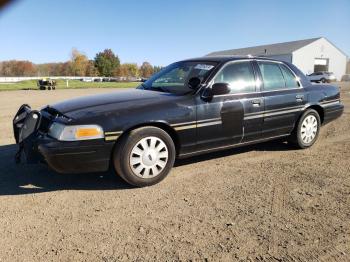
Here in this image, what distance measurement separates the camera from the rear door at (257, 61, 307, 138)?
545cm

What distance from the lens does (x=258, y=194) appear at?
13.2 ft

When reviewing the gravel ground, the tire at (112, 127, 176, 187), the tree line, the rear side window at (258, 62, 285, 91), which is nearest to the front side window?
the rear side window at (258, 62, 285, 91)

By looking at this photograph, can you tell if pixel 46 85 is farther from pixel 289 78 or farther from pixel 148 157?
pixel 148 157

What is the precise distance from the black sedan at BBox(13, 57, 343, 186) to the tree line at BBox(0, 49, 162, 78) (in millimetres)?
89112

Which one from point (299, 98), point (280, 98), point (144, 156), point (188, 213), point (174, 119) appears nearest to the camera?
point (188, 213)

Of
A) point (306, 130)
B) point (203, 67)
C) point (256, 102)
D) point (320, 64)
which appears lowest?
point (306, 130)

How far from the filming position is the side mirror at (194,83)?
15.9 ft

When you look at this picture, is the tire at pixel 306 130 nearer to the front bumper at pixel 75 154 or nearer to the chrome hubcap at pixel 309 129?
the chrome hubcap at pixel 309 129

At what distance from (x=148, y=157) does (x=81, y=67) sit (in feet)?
346

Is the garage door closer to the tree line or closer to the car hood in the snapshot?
the tree line

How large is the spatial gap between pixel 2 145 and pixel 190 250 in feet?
15.8

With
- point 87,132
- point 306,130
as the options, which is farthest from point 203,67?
point 306,130

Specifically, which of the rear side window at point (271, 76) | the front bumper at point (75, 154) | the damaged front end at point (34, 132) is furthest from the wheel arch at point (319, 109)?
the damaged front end at point (34, 132)

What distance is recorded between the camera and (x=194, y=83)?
16.1ft
